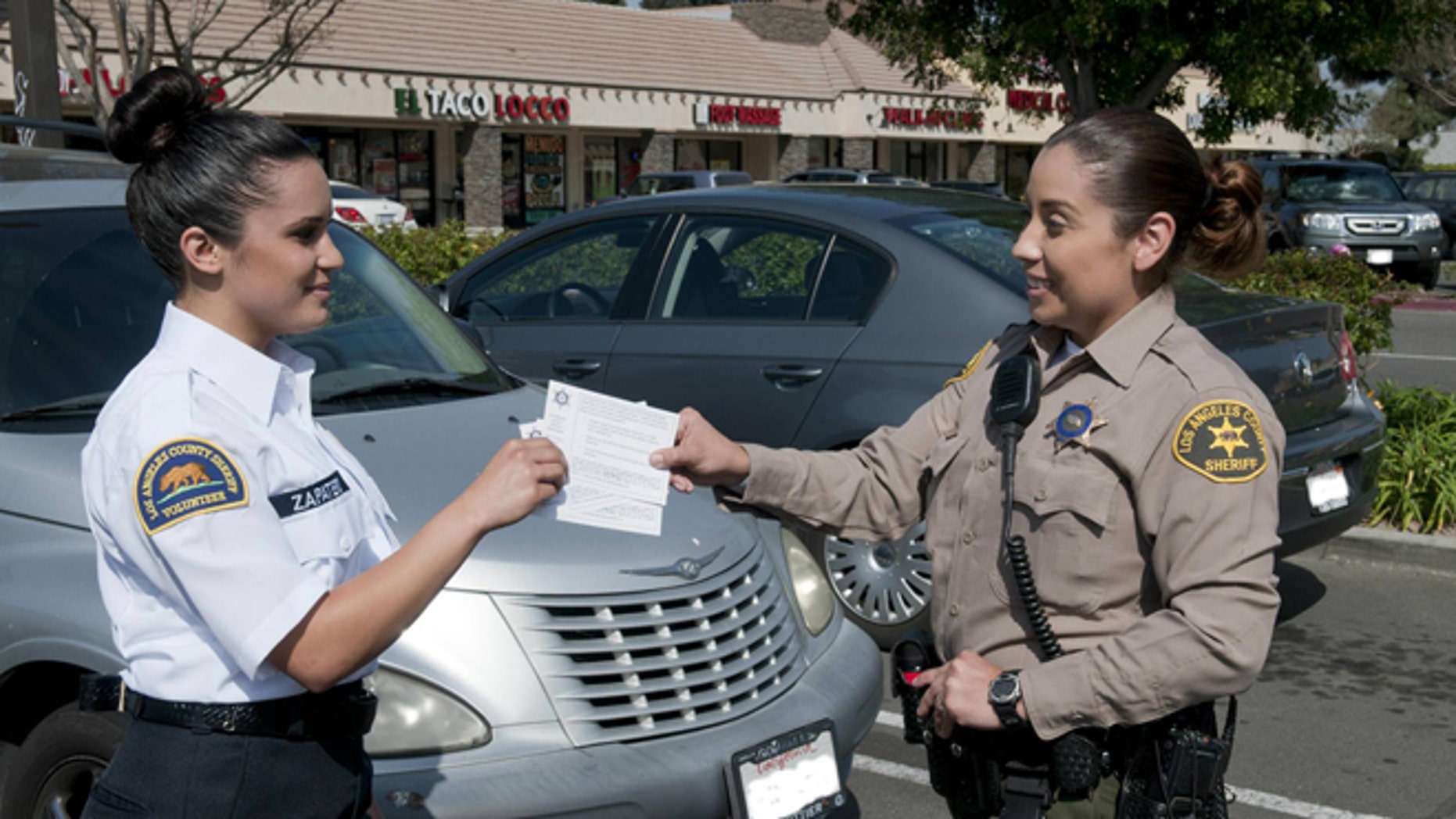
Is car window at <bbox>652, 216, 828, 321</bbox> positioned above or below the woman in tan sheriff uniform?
below

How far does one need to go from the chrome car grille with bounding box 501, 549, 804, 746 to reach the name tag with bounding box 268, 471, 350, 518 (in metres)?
1.21

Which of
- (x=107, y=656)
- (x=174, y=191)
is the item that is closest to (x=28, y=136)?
(x=107, y=656)

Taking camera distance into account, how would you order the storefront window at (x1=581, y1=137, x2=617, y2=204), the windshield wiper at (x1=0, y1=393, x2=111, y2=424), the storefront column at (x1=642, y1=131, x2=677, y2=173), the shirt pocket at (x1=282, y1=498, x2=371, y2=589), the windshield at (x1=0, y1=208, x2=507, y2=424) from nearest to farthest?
the shirt pocket at (x1=282, y1=498, x2=371, y2=589), the windshield wiper at (x1=0, y1=393, x2=111, y2=424), the windshield at (x1=0, y1=208, x2=507, y2=424), the storefront column at (x1=642, y1=131, x2=677, y2=173), the storefront window at (x1=581, y1=137, x2=617, y2=204)

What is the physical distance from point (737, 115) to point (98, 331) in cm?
3497

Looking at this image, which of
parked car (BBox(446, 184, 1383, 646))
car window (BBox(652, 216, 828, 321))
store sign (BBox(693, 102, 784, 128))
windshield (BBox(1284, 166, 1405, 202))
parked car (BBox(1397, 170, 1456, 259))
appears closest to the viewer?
parked car (BBox(446, 184, 1383, 646))

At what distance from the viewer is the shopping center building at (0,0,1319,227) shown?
31062 millimetres

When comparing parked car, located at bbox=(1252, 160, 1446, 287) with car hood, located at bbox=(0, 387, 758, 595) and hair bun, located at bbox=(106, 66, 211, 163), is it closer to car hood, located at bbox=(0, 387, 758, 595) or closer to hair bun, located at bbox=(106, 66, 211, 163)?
car hood, located at bbox=(0, 387, 758, 595)

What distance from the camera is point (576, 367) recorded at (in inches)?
242

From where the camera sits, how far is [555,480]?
2.02 m

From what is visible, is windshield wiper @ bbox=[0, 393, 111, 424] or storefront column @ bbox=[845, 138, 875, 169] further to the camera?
storefront column @ bbox=[845, 138, 875, 169]

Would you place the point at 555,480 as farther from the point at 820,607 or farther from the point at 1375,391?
the point at 1375,391

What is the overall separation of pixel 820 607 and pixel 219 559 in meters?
2.33

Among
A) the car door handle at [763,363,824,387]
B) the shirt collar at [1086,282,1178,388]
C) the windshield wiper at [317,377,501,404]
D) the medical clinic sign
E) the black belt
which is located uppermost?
the shirt collar at [1086,282,1178,388]

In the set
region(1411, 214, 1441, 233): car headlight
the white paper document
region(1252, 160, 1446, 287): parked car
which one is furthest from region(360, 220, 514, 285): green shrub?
region(1411, 214, 1441, 233): car headlight
